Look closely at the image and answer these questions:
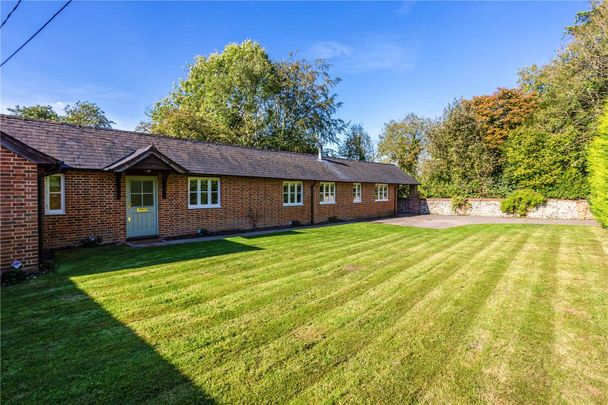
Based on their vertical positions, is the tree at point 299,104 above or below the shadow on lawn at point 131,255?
above

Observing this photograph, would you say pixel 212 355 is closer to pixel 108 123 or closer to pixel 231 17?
pixel 231 17

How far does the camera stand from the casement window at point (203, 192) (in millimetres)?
12456

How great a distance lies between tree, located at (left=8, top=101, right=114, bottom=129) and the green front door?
35303 millimetres

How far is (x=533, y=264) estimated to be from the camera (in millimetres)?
7805

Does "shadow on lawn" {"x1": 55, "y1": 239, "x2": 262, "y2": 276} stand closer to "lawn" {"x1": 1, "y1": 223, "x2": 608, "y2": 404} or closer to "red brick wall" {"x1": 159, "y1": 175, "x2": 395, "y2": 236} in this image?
"lawn" {"x1": 1, "y1": 223, "x2": 608, "y2": 404}

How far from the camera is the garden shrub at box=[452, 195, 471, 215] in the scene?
80.1 feet

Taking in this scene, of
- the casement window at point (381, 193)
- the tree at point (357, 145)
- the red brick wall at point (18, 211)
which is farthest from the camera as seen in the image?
the tree at point (357, 145)

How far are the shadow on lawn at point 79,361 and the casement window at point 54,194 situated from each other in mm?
5397

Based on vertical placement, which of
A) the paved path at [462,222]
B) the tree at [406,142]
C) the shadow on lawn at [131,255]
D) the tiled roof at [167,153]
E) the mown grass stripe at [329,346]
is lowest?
the mown grass stripe at [329,346]

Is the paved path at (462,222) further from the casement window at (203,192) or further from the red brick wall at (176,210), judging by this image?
the casement window at (203,192)

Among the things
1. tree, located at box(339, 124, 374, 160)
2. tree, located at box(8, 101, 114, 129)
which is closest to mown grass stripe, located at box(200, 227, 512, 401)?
tree, located at box(339, 124, 374, 160)

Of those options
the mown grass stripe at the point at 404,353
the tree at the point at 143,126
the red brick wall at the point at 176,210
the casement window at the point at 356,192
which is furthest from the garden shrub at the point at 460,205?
the tree at the point at 143,126

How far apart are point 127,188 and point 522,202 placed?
80.4ft

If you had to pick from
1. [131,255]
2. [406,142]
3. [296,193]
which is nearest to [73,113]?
[296,193]
